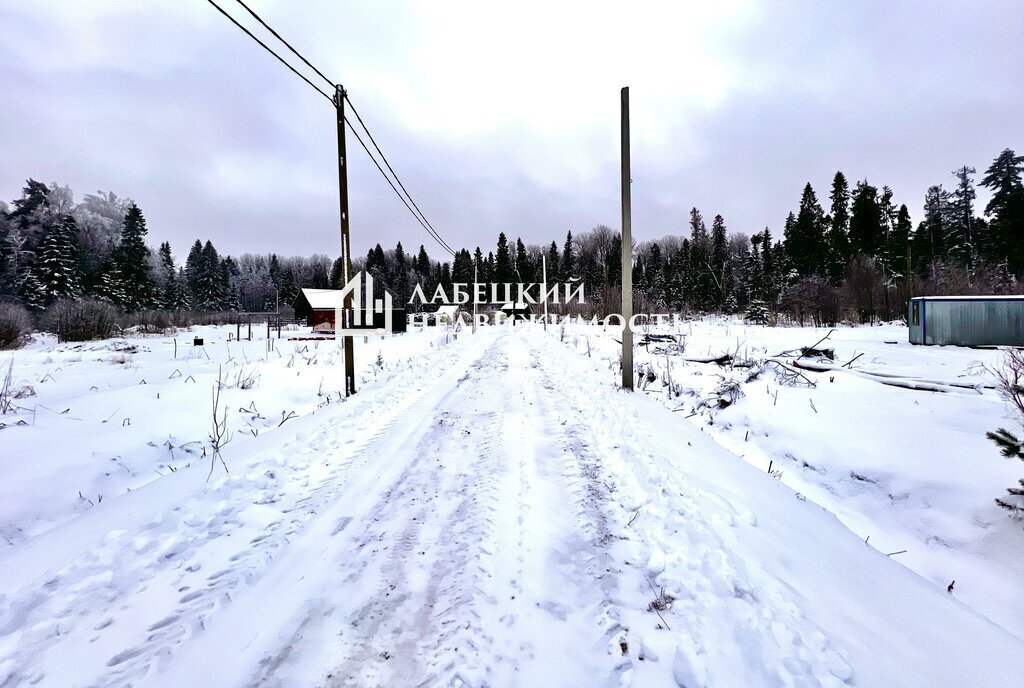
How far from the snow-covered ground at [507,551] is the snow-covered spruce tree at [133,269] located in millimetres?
51801

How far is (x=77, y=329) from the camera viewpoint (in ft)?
64.4

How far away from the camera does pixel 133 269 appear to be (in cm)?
4441

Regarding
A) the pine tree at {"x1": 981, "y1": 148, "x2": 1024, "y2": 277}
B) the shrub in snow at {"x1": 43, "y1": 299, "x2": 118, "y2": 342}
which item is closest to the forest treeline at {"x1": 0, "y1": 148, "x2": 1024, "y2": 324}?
the pine tree at {"x1": 981, "y1": 148, "x2": 1024, "y2": 277}

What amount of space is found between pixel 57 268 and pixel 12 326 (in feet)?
97.4

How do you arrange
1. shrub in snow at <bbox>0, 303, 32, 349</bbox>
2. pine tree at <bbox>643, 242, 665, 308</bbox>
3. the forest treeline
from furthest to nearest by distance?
Result: pine tree at <bbox>643, 242, 665, 308</bbox>
the forest treeline
shrub in snow at <bbox>0, 303, 32, 349</bbox>

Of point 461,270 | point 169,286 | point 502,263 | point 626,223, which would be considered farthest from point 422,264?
point 626,223

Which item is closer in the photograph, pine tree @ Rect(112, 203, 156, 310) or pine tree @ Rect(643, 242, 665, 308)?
pine tree @ Rect(112, 203, 156, 310)

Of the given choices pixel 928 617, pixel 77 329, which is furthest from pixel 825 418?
pixel 77 329

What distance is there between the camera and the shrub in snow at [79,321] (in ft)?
64.1

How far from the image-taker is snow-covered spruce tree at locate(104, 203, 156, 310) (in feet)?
141

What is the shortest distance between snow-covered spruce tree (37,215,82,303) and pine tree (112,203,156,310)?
446 cm

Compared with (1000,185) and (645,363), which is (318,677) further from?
(1000,185)

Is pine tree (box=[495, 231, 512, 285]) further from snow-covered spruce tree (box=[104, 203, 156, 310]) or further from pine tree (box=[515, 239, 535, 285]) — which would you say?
snow-covered spruce tree (box=[104, 203, 156, 310])

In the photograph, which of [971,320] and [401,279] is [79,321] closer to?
[971,320]
